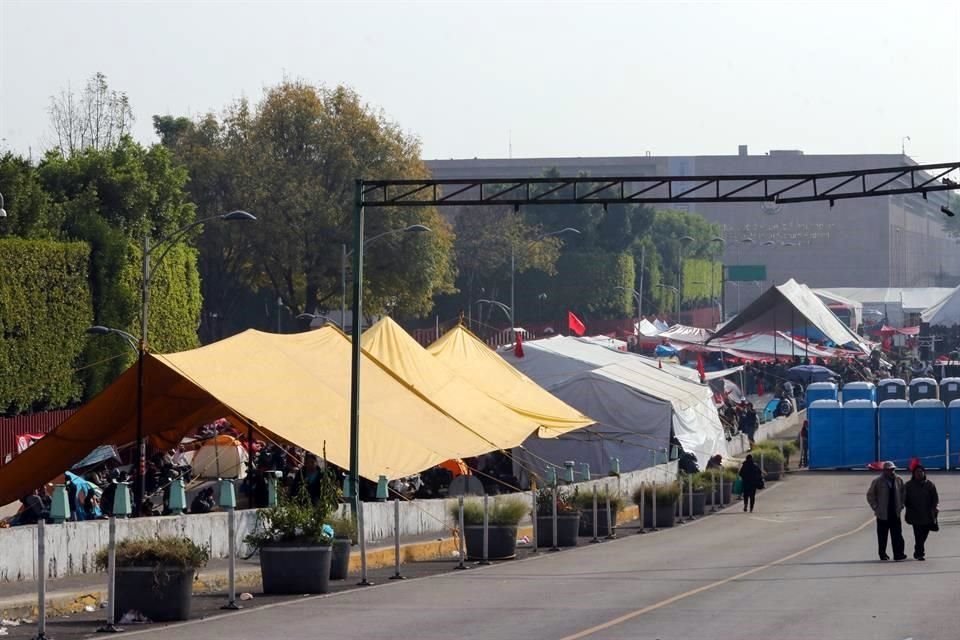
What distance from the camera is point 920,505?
24062 millimetres

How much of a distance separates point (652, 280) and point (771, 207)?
2805 centimetres

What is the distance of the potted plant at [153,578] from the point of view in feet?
53.8

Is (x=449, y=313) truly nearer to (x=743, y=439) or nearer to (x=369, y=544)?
(x=743, y=439)

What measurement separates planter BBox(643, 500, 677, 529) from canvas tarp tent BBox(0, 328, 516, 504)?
14.0ft

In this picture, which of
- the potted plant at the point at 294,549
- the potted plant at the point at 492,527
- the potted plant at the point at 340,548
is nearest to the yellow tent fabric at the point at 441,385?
the potted plant at the point at 492,527

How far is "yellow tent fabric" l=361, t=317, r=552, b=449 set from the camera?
37.0 metres

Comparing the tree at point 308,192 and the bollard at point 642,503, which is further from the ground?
the tree at point 308,192

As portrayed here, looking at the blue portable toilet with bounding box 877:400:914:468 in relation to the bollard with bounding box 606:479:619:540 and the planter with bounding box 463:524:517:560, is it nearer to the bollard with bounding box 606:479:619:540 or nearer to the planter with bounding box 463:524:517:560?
the bollard with bounding box 606:479:619:540

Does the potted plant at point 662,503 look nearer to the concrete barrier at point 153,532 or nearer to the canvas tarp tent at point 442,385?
the canvas tarp tent at point 442,385

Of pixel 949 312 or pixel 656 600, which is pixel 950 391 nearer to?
pixel 656 600

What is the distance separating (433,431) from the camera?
3288 cm

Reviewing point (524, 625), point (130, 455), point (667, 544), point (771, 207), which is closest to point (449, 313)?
point (771, 207)

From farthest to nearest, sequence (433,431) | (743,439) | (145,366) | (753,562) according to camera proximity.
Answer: (743,439)
(433,431)
(145,366)
(753,562)

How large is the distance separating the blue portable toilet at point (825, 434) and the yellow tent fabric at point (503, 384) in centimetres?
1411
